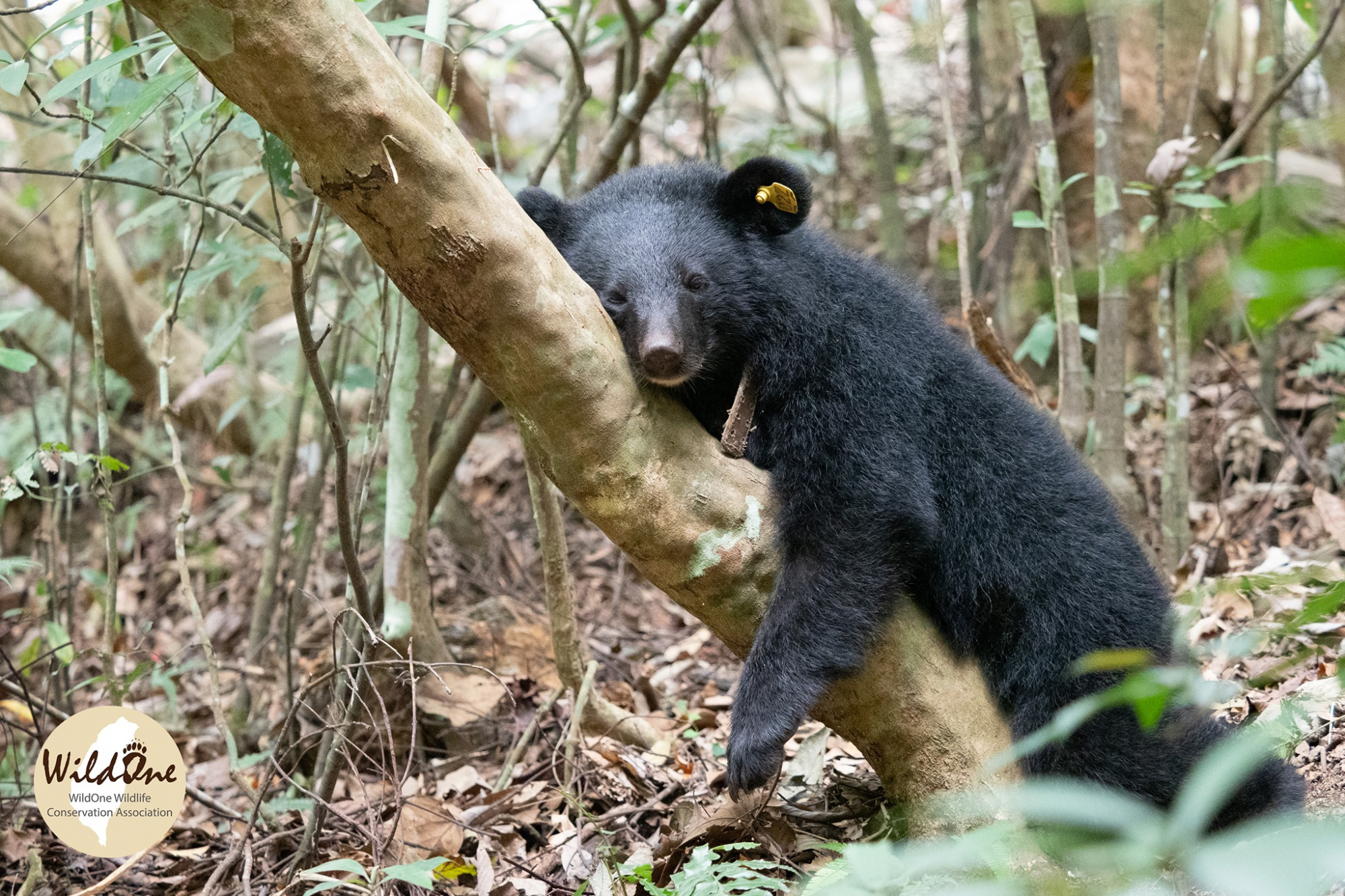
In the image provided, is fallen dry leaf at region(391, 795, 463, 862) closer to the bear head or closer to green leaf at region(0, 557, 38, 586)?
green leaf at region(0, 557, 38, 586)

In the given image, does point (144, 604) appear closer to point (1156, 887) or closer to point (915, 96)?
point (1156, 887)

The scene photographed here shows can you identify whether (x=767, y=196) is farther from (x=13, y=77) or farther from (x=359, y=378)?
(x=359, y=378)

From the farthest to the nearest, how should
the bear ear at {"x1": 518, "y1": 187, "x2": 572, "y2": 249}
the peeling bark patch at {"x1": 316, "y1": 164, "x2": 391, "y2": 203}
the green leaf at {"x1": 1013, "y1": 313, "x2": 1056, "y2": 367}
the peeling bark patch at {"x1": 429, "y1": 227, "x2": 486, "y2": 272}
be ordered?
the green leaf at {"x1": 1013, "y1": 313, "x2": 1056, "y2": 367}, the bear ear at {"x1": 518, "y1": 187, "x2": 572, "y2": 249}, the peeling bark patch at {"x1": 429, "y1": 227, "x2": 486, "y2": 272}, the peeling bark patch at {"x1": 316, "y1": 164, "x2": 391, "y2": 203}

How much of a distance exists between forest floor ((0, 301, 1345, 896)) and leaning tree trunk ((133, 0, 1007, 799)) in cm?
51

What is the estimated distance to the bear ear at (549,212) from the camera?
13.2 ft

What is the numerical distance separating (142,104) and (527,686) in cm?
356

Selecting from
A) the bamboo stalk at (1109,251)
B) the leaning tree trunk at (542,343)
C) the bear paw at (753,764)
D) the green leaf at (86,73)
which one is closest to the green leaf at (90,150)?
the green leaf at (86,73)

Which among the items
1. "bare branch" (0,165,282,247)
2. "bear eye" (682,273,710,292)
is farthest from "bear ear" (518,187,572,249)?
"bare branch" (0,165,282,247)

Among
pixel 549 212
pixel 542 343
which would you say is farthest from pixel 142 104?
pixel 549 212

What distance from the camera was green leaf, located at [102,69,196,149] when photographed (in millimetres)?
2861

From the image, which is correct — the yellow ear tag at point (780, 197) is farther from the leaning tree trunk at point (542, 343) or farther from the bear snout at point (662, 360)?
the leaning tree trunk at point (542, 343)

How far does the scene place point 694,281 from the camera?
13.0 feet

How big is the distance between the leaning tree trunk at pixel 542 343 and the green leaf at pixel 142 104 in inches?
25.9

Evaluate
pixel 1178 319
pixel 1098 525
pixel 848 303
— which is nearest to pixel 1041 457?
pixel 1098 525
